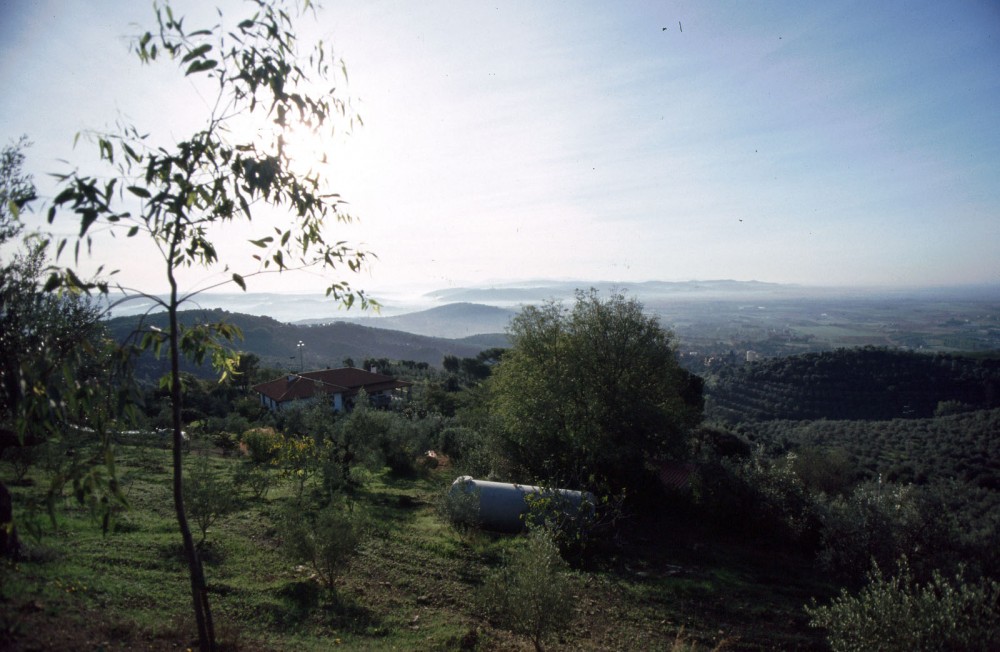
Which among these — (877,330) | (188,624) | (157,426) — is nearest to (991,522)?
(188,624)

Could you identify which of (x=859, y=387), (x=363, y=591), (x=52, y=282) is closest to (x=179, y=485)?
(x=52, y=282)

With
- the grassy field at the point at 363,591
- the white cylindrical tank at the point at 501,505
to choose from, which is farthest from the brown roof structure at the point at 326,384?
the grassy field at the point at 363,591

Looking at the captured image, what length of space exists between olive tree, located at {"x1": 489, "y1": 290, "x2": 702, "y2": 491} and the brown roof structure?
63.4 feet

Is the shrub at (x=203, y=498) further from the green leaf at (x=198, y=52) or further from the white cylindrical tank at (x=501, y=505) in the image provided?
the green leaf at (x=198, y=52)

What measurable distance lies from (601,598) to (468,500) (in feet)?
15.0

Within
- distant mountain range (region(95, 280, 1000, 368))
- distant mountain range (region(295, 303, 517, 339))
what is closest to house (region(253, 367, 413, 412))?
distant mountain range (region(95, 280, 1000, 368))

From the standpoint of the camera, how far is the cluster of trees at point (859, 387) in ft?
127

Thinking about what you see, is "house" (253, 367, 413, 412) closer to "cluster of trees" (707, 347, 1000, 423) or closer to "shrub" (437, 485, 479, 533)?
"shrub" (437, 485, 479, 533)

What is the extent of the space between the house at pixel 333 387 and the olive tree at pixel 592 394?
18624 mm

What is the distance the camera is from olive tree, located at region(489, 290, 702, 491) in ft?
55.6

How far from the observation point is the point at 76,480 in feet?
8.94

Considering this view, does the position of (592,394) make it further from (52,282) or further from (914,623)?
(52,282)

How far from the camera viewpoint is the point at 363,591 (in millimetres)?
8945

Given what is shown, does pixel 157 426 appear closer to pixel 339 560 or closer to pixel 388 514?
pixel 388 514
